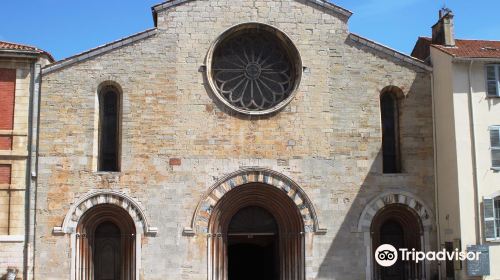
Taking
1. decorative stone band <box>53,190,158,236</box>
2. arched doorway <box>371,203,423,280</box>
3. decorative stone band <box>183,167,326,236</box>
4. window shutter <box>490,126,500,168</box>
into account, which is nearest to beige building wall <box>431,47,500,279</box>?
window shutter <box>490,126,500,168</box>

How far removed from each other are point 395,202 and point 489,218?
2.92m

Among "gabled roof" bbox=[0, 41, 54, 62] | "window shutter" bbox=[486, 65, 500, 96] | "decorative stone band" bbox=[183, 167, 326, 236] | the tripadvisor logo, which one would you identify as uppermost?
"gabled roof" bbox=[0, 41, 54, 62]

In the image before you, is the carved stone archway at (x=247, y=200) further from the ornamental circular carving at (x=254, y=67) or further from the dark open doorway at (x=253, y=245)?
the ornamental circular carving at (x=254, y=67)

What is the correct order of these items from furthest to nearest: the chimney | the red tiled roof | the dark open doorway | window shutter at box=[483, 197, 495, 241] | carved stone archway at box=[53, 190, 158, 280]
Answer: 1. the chimney
2. the dark open doorway
3. the red tiled roof
4. carved stone archway at box=[53, 190, 158, 280]
5. window shutter at box=[483, 197, 495, 241]

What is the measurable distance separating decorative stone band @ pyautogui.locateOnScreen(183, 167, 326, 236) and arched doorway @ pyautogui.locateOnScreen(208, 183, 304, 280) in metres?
0.16

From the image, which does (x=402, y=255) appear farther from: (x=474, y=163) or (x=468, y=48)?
(x=468, y=48)

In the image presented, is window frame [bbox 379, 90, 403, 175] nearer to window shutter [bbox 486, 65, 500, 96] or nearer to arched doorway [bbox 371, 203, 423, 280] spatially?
arched doorway [bbox 371, 203, 423, 280]

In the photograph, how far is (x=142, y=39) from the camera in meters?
22.1

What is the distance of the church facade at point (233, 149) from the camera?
2119 cm

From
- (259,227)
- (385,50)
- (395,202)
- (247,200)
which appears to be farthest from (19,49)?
(395,202)

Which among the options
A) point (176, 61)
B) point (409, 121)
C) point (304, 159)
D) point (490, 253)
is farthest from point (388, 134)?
point (176, 61)

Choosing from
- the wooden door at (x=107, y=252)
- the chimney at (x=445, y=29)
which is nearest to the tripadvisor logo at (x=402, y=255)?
the chimney at (x=445, y=29)

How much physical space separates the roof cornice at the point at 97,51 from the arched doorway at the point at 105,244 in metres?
4.64

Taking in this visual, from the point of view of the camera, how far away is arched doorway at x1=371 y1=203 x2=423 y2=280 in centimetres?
2212
